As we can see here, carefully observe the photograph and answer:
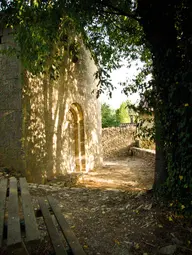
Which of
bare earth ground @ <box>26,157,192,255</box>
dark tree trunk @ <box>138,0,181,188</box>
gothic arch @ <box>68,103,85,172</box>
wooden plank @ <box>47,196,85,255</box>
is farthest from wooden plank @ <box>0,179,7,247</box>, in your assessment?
gothic arch @ <box>68,103,85,172</box>

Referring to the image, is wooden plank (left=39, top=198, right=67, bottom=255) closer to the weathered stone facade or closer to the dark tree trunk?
the dark tree trunk

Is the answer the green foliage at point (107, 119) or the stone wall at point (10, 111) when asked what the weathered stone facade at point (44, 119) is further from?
the green foliage at point (107, 119)

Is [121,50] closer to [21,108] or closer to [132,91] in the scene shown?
[132,91]

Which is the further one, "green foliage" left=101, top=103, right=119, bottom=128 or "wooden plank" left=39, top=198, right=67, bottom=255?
"green foliage" left=101, top=103, right=119, bottom=128

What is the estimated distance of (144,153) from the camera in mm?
12727

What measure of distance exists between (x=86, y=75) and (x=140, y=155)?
687cm

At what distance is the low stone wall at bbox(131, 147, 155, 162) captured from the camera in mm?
11430

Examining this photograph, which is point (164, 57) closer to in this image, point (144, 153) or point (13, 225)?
point (13, 225)

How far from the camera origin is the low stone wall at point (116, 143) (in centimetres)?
1560

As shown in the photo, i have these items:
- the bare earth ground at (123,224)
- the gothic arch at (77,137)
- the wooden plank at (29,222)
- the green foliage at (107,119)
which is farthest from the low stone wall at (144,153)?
the wooden plank at (29,222)

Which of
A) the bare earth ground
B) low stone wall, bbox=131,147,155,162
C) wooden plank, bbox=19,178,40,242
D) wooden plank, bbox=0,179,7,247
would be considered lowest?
low stone wall, bbox=131,147,155,162

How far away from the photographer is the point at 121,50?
251 inches

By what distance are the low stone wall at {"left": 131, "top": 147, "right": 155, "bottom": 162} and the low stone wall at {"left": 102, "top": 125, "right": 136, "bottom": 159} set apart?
79 centimetres

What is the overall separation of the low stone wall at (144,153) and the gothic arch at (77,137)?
4.36 m
